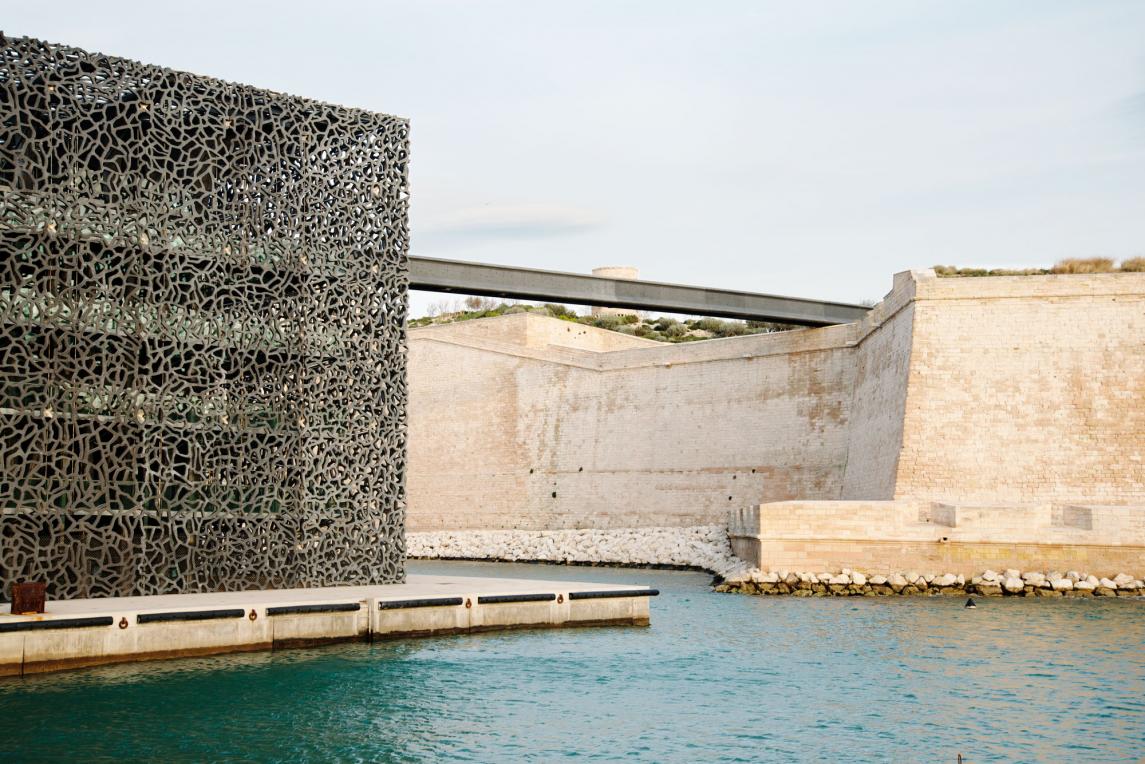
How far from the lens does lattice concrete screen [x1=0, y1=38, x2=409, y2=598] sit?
1522cm

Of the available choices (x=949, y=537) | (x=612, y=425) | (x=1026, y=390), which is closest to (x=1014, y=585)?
(x=949, y=537)

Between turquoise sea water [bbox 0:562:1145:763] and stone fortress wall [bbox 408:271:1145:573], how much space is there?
16.9ft

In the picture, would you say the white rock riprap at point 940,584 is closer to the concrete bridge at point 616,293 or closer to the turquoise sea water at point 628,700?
the turquoise sea water at point 628,700

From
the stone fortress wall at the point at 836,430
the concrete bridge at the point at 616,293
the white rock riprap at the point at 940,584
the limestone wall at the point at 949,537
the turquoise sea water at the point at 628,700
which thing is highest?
the concrete bridge at the point at 616,293

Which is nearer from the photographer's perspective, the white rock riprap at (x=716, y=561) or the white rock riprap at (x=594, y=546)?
the white rock riprap at (x=716, y=561)

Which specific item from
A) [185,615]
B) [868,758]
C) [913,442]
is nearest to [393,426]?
[185,615]

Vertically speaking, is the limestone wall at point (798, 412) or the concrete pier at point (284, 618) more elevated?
the limestone wall at point (798, 412)

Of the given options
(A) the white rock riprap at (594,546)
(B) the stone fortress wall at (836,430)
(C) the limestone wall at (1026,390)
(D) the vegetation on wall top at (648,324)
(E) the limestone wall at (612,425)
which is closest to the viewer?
(B) the stone fortress wall at (836,430)

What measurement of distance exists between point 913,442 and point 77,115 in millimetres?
16560

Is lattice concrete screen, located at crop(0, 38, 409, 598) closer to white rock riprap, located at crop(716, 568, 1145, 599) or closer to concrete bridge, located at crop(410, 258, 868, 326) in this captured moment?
white rock riprap, located at crop(716, 568, 1145, 599)

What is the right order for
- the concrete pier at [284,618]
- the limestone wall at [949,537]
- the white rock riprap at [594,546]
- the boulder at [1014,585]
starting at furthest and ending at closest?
the white rock riprap at [594,546]
the limestone wall at [949,537]
the boulder at [1014,585]
the concrete pier at [284,618]

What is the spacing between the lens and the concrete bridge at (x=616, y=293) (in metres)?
27.3

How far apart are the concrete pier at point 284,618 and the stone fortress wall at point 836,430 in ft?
23.5

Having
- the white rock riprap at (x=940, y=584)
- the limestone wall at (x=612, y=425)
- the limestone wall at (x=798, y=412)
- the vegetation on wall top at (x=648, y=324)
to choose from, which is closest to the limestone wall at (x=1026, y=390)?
the limestone wall at (x=798, y=412)
